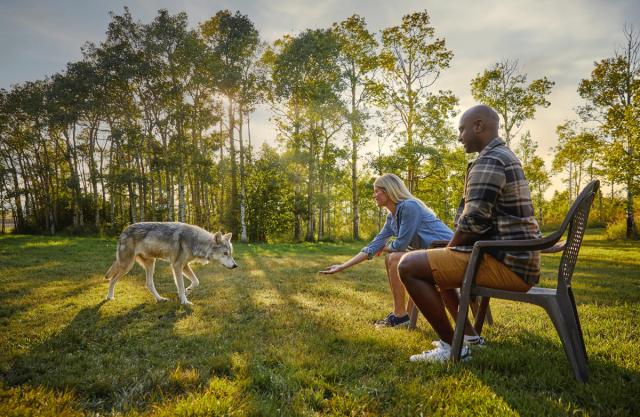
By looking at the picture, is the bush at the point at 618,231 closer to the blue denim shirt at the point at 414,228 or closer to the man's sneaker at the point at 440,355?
the blue denim shirt at the point at 414,228

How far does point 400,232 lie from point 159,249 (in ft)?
17.9

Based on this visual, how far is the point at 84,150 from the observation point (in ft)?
121

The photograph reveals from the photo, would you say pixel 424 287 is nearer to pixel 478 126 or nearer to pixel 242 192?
pixel 478 126

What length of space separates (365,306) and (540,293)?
12.8 feet

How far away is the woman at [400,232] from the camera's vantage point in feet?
15.4

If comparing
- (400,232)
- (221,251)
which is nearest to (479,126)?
(400,232)

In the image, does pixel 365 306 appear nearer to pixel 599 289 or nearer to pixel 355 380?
pixel 355 380

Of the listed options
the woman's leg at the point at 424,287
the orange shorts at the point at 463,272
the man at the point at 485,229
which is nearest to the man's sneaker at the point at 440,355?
the man at the point at 485,229

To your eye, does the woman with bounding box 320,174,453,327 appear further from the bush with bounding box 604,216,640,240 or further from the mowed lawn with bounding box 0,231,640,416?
the bush with bounding box 604,216,640,240

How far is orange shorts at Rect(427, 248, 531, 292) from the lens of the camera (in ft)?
9.41

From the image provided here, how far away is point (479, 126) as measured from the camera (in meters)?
3.11

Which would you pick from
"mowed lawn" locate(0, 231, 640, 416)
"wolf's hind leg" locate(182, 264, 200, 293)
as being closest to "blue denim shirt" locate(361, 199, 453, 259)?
"mowed lawn" locate(0, 231, 640, 416)

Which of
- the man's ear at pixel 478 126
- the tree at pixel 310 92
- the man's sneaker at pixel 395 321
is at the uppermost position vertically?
the tree at pixel 310 92

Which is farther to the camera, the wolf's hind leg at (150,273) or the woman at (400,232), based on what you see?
the wolf's hind leg at (150,273)
